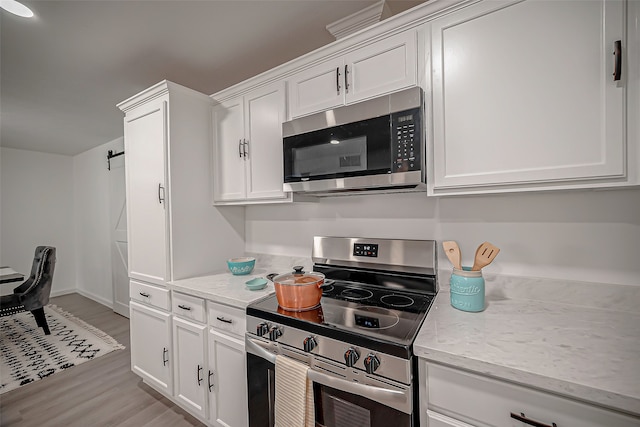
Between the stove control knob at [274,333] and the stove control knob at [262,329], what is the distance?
29 mm

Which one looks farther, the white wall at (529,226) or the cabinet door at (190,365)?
the cabinet door at (190,365)

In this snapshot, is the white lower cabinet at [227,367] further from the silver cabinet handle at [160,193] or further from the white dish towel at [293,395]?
the silver cabinet handle at [160,193]

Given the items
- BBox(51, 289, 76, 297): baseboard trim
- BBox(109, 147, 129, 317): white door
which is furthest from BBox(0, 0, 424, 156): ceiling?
BBox(51, 289, 76, 297): baseboard trim

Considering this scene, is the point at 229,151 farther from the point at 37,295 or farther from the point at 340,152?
the point at 37,295

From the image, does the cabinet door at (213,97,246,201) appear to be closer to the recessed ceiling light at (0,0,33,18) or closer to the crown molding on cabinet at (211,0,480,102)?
the crown molding on cabinet at (211,0,480,102)

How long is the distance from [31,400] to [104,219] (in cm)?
299

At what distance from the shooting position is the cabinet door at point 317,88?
149cm

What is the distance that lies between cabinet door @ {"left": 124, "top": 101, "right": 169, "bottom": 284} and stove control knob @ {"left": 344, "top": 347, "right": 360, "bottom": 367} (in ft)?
4.73

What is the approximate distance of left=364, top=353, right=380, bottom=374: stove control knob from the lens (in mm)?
983

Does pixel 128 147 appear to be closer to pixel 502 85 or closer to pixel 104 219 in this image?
pixel 502 85

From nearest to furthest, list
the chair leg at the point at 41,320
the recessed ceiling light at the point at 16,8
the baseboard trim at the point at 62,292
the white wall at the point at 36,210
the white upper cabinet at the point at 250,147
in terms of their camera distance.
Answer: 1. the recessed ceiling light at the point at 16,8
2. the white upper cabinet at the point at 250,147
3. the chair leg at the point at 41,320
4. the white wall at the point at 36,210
5. the baseboard trim at the point at 62,292

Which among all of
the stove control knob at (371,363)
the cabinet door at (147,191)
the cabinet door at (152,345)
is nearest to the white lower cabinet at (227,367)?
the cabinet door at (152,345)

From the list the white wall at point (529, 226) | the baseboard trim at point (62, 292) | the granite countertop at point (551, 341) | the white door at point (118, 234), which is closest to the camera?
the granite countertop at point (551, 341)

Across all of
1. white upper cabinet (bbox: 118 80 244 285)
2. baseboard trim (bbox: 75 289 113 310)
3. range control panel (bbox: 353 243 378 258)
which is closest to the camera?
range control panel (bbox: 353 243 378 258)
